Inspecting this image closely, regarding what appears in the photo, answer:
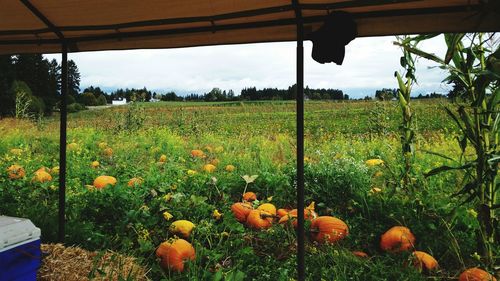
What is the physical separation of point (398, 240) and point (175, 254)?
146cm

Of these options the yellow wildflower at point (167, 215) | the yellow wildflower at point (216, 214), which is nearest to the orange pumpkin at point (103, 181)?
the yellow wildflower at point (167, 215)

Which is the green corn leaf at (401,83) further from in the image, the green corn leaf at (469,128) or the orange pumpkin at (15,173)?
the orange pumpkin at (15,173)

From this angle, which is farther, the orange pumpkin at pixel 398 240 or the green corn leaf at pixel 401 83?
the green corn leaf at pixel 401 83

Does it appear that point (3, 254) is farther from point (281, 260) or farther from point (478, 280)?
point (478, 280)

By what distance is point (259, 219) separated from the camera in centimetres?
333

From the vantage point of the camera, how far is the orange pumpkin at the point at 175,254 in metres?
2.79

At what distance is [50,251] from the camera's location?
2.62 meters

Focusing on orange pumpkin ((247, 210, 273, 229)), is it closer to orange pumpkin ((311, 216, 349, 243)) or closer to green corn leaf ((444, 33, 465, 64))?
orange pumpkin ((311, 216, 349, 243))

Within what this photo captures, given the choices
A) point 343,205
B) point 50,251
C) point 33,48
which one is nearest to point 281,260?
point 343,205

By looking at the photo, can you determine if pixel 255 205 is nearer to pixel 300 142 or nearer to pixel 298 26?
pixel 300 142

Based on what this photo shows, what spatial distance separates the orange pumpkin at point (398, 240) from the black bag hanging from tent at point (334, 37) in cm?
127

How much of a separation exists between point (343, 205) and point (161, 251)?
1626 mm

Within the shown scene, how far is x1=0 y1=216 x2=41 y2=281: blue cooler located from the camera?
1984 mm

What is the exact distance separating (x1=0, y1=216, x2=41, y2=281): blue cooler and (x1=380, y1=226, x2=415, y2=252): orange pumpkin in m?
2.12
